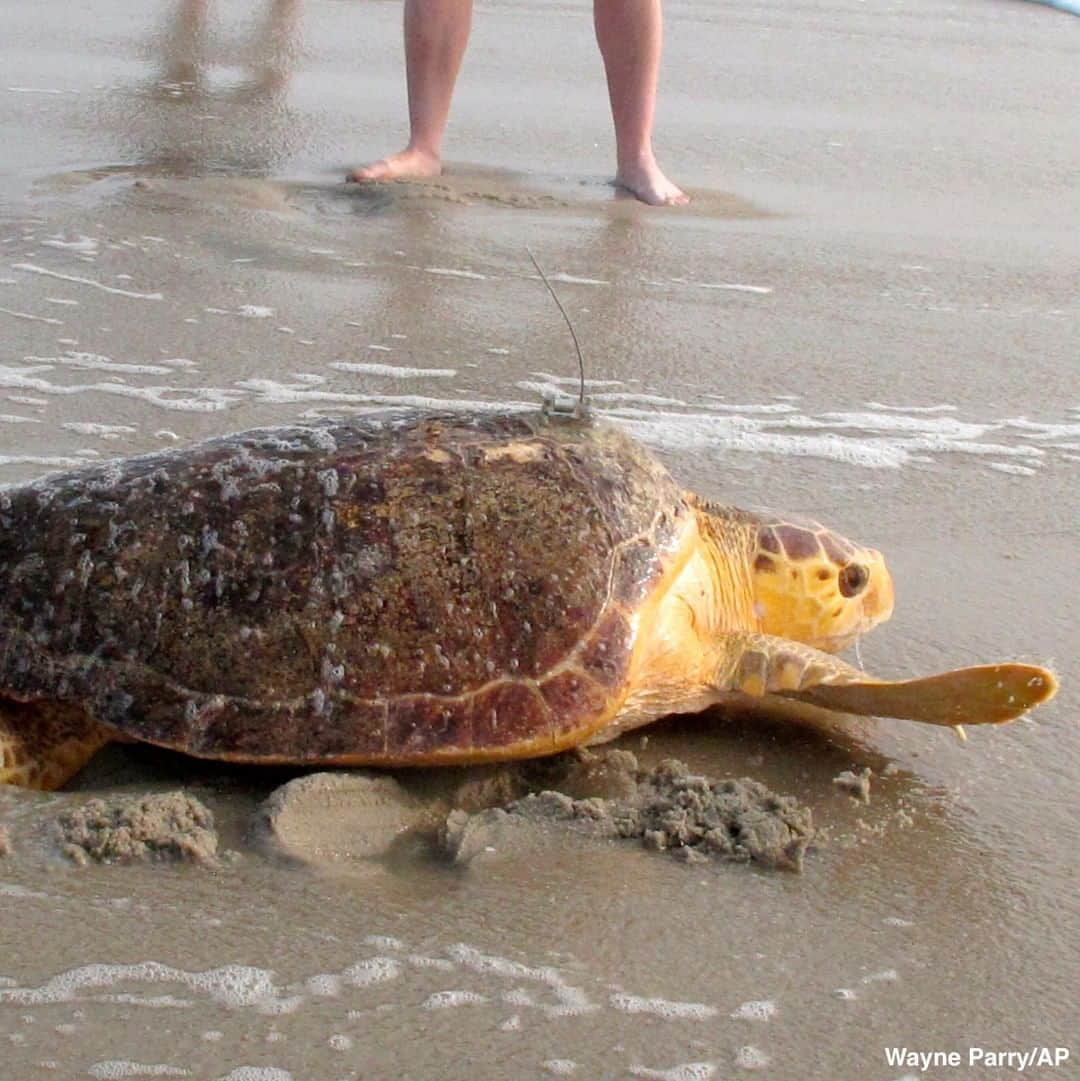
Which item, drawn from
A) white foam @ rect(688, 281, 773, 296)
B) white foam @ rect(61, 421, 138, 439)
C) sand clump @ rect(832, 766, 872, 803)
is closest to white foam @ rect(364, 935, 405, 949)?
sand clump @ rect(832, 766, 872, 803)

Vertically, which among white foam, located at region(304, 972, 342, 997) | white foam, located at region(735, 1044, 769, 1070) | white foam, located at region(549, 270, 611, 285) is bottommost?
white foam, located at region(304, 972, 342, 997)

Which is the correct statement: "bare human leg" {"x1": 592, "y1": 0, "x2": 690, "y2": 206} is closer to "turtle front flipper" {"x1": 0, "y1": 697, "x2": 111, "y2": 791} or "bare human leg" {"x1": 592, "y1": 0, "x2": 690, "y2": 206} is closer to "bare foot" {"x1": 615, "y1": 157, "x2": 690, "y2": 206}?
"bare foot" {"x1": 615, "y1": 157, "x2": 690, "y2": 206}

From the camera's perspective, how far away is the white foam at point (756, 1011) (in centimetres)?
163

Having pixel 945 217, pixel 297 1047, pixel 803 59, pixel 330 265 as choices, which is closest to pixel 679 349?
pixel 330 265

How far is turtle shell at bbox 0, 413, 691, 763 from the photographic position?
1990mm

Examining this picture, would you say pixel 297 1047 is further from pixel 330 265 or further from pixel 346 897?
pixel 330 265

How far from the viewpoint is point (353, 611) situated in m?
2.01

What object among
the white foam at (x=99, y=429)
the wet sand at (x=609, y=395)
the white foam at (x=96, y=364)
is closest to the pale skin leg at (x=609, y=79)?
the wet sand at (x=609, y=395)

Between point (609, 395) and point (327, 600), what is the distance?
5.59 ft

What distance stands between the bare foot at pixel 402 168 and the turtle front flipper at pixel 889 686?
10.3 feet

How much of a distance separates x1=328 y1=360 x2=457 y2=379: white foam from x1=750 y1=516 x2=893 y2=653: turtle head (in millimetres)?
1379

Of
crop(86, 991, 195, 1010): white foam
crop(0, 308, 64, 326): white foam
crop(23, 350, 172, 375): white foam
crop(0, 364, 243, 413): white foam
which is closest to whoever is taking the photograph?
crop(86, 991, 195, 1010): white foam

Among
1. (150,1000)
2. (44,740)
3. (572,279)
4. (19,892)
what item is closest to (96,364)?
(572,279)

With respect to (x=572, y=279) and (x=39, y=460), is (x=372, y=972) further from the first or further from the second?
(x=572, y=279)
